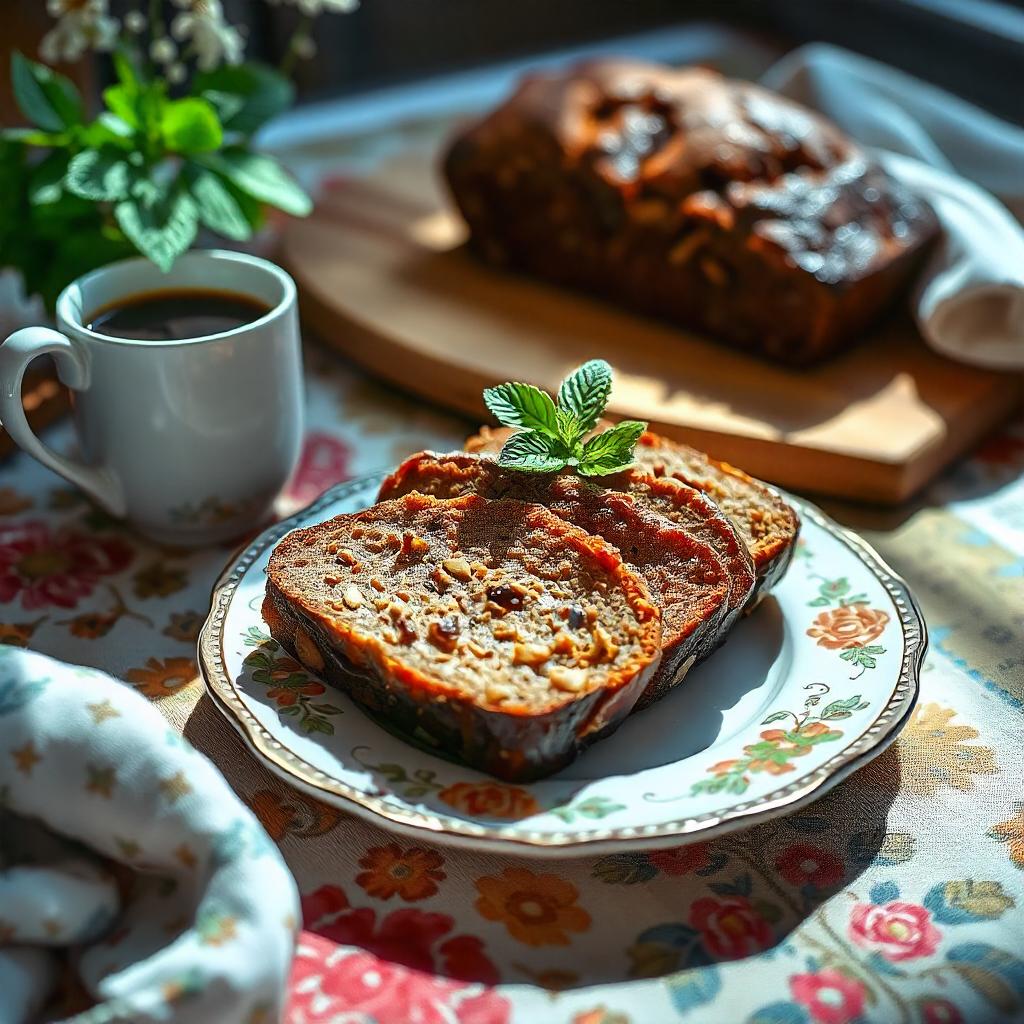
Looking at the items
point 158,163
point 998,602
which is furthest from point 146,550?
point 998,602

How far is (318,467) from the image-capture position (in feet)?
6.86

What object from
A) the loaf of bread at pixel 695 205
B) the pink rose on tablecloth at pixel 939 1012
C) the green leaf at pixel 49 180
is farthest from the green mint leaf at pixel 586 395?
the green leaf at pixel 49 180

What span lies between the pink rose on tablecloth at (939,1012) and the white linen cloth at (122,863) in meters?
0.62

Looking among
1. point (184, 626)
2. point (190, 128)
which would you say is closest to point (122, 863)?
point (184, 626)

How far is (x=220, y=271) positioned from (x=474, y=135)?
2.86ft

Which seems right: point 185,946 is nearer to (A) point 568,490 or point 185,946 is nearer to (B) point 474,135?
(A) point 568,490

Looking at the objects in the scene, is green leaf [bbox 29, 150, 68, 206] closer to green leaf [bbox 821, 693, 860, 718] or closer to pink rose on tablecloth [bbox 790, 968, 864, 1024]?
green leaf [bbox 821, 693, 860, 718]

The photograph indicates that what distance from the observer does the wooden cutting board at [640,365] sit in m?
2.01

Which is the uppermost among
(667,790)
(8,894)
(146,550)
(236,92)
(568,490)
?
(236,92)

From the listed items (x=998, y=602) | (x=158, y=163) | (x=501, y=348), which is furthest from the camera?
(x=501, y=348)

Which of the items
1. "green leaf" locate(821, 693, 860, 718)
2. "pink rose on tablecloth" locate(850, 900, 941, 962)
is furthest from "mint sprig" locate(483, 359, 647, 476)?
"pink rose on tablecloth" locate(850, 900, 941, 962)

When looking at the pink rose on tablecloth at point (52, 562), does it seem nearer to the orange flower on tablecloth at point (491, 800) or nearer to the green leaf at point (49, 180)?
the green leaf at point (49, 180)

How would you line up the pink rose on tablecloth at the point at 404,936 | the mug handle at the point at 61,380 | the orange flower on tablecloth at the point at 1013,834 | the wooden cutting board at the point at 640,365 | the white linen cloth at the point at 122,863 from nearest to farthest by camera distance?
the white linen cloth at the point at 122,863
the pink rose on tablecloth at the point at 404,936
the orange flower on tablecloth at the point at 1013,834
the mug handle at the point at 61,380
the wooden cutting board at the point at 640,365

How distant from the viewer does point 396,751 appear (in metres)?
1.34
